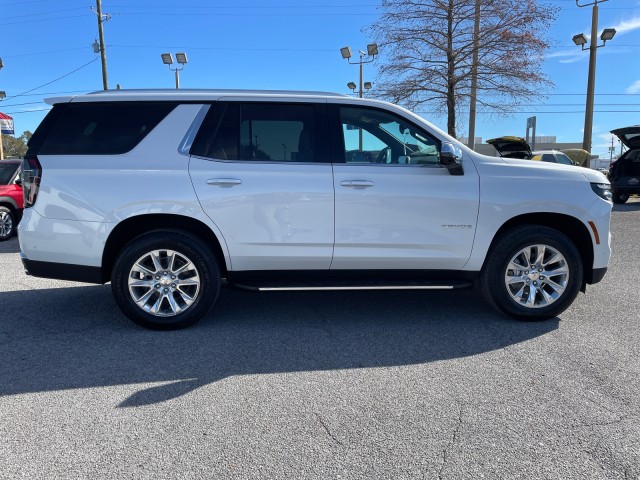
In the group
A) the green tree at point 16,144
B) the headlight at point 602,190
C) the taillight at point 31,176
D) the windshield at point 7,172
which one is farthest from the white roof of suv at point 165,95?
the green tree at point 16,144

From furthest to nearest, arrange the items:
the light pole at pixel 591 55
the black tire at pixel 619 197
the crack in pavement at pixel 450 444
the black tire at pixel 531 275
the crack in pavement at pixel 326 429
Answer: the light pole at pixel 591 55 < the black tire at pixel 619 197 < the black tire at pixel 531 275 < the crack in pavement at pixel 326 429 < the crack in pavement at pixel 450 444

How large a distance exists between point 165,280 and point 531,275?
326 centimetres

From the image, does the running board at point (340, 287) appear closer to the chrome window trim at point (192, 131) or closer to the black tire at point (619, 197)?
the chrome window trim at point (192, 131)

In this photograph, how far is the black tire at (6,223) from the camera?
9836 mm

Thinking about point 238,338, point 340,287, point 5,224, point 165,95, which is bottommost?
point 238,338

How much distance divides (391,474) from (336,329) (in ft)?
6.82

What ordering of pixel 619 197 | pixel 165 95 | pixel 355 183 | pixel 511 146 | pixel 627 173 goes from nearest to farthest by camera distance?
pixel 355 183
pixel 165 95
pixel 511 146
pixel 627 173
pixel 619 197

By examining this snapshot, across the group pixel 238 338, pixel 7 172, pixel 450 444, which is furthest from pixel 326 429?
pixel 7 172

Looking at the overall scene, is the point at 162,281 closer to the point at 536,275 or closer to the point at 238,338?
the point at 238,338

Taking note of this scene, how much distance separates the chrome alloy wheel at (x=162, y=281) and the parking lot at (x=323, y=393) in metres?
0.26

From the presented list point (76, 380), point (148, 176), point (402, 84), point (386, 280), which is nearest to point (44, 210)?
point (148, 176)

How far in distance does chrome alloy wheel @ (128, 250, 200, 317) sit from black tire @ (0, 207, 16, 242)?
24.1 ft

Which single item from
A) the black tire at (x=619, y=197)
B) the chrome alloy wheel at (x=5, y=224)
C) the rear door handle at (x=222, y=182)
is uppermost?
the rear door handle at (x=222, y=182)

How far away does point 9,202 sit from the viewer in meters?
9.88
